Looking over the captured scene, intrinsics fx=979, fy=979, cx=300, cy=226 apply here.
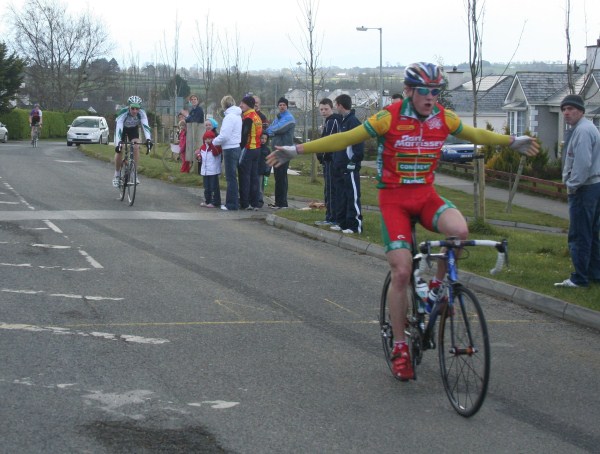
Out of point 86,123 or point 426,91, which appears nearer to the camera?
point 426,91

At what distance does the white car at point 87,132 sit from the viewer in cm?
4962

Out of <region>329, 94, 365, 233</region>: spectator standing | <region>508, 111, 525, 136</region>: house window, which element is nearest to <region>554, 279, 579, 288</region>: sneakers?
<region>329, 94, 365, 233</region>: spectator standing

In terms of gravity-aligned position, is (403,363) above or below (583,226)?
below

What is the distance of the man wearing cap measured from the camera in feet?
33.6

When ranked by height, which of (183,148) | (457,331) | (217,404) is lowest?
(217,404)

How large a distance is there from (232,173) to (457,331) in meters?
12.4

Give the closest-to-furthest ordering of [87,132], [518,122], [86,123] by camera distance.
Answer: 1. [87,132]
2. [86,123]
3. [518,122]

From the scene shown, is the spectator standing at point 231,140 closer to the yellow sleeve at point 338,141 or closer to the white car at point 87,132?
the yellow sleeve at point 338,141

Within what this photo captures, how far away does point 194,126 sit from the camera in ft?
82.8

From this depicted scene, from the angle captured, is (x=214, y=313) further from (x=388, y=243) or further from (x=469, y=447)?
(x=469, y=447)

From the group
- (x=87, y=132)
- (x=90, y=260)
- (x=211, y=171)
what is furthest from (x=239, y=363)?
(x=87, y=132)

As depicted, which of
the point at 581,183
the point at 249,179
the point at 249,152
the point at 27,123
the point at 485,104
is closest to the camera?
the point at 581,183

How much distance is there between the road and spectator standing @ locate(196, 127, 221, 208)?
5.63 m

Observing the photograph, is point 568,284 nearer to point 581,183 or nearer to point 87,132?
point 581,183
